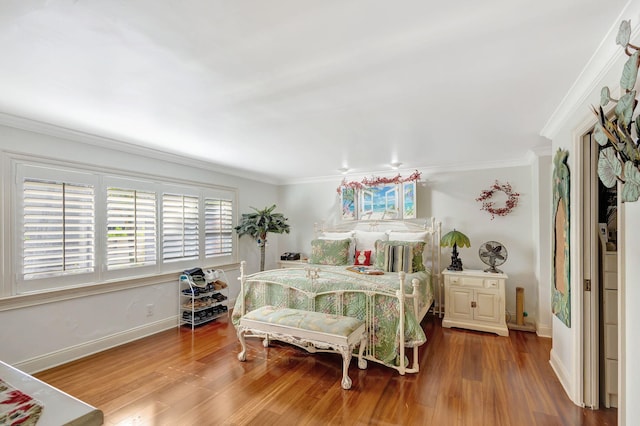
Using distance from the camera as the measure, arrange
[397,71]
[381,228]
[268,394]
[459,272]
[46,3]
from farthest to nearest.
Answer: [381,228] → [459,272] → [268,394] → [397,71] → [46,3]

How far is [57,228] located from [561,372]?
5076mm

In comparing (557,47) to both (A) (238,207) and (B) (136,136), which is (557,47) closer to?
(B) (136,136)

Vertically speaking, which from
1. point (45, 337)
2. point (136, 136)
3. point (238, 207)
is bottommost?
point (45, 337)

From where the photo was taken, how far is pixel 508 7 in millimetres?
1368

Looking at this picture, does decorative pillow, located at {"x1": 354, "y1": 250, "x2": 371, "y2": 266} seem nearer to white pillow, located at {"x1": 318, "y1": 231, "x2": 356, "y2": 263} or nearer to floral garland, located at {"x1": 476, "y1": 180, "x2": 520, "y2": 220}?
white pillow, located at {"x1": 318, "y1": 231, "x2": 356, "y2": 263}

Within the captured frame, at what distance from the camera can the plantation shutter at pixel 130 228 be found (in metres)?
3.60

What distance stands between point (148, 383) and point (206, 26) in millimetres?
2956

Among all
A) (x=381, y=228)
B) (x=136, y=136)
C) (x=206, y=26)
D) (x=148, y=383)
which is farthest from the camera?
(x=381, y=228)

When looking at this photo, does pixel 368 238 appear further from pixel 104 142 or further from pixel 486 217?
pixel 104 142

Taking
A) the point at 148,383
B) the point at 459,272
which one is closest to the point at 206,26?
the point at 148,383

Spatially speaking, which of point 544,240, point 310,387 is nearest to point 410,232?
point 544,240

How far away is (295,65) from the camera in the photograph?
6.13ft

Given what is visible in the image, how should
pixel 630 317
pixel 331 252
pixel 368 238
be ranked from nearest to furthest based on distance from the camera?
pixel 630 317 → pixel 331 252 → pixel 368 238

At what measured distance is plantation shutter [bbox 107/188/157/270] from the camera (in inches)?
142
